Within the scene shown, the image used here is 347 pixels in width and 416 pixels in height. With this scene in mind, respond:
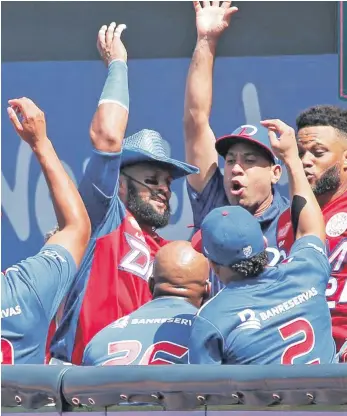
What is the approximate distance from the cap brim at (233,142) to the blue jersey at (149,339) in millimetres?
816

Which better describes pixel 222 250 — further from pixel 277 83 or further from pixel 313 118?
pixel 277 83

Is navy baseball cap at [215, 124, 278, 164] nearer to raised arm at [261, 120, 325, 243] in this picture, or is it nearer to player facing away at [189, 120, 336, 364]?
raised arm at [261, 120, 325, 243]

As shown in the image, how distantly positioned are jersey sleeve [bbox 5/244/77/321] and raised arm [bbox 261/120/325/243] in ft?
2.13

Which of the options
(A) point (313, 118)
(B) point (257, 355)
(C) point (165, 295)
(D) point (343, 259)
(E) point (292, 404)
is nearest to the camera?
(E) point (292, 404)

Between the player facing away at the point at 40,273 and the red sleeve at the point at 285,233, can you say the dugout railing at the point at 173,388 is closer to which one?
the player facing away at the point at 40,273

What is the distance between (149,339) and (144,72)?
280 centimetres

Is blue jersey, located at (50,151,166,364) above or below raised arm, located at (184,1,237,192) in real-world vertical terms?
below

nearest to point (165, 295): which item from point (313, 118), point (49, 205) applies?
point (313, 118)

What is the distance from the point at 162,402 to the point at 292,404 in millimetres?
262

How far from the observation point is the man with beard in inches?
131

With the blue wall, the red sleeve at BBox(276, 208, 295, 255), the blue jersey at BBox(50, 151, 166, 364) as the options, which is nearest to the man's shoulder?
the red sleeve at BBox(276, 208, 295, 255)

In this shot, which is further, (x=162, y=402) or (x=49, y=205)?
(x=49, y=205)

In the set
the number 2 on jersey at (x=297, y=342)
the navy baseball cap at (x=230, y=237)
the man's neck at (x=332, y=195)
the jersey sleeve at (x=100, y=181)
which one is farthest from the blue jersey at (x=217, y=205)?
the number 2 on jersey at (x=297, y=342)

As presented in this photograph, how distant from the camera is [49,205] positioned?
533cm
